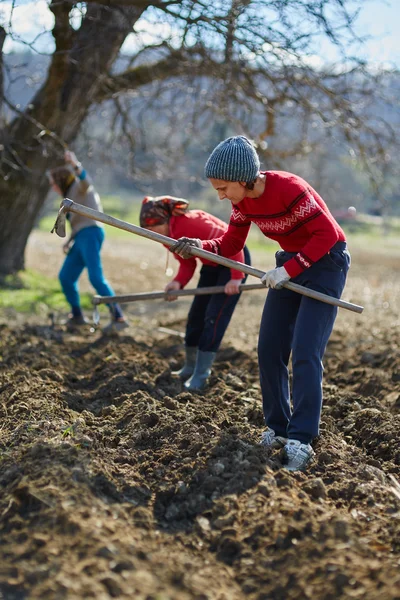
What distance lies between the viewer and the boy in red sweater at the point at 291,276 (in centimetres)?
388

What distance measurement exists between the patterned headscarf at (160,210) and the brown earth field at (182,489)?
1.30 m

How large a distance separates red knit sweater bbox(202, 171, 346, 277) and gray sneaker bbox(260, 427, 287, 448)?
3.31 ft

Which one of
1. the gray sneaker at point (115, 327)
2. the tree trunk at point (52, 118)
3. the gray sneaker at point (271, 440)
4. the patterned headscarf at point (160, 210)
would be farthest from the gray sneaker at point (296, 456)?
the tree trunk at point (52, 118)

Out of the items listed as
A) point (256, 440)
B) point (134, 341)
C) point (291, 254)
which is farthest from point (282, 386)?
point (134, 341)

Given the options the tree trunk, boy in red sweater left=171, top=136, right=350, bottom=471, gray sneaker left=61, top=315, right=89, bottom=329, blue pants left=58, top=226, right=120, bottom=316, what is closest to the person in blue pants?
blue pants left=58, top=226, right=120, bottom=316

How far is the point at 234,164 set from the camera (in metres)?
3.85

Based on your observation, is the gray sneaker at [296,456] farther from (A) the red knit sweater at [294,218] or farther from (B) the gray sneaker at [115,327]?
(B) the gray sneaker at [115,327]

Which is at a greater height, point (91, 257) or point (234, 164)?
point (234, 164)

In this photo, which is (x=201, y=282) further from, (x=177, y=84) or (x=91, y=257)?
(x=177, y=84)

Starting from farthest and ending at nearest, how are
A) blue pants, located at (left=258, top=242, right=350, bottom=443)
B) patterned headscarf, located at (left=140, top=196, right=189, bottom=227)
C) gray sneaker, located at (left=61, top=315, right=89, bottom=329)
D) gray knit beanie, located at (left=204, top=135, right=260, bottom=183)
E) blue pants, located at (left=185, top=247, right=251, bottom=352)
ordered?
gray sneaker, located at (left=61, top=315, right=89, bottom=329) → blue pants, located at (left=185, top=247, right=251, bottom=352) → patterned headscarf, located at (left=140, top=196, right=189, bottom=227) → blue pants, located at (left=258, top=242, right=350, bottom=443) → gray knit beanie, located at (left=204, top=135, right=260, bottom=183)

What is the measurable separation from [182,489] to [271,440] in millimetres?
Answer: 808

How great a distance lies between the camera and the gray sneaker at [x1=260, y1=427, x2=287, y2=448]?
413cm

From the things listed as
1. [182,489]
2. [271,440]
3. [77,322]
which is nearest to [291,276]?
[271,440]

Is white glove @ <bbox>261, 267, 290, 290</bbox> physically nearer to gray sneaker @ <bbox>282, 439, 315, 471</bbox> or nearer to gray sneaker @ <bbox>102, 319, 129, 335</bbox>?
gray sneaker @ <bbox>282, 439, 315, 471</bbox>
